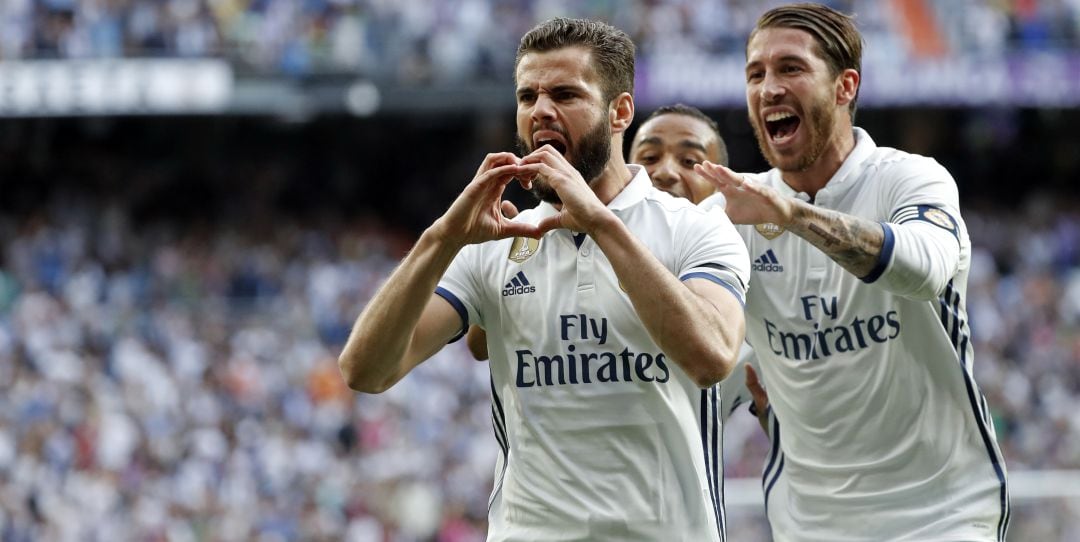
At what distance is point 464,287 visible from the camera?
4.16m

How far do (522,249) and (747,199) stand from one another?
63cm

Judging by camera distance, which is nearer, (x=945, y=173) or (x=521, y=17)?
(x=945, y=173)

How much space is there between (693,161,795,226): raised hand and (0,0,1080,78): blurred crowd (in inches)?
660

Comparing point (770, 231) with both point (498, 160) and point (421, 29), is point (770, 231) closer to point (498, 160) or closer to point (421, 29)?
point (498, 160)

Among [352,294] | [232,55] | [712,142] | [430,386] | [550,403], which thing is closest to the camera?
[550,403]

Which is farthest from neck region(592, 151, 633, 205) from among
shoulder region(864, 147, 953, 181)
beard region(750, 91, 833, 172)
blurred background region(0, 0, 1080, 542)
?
blurred background region(0, 0, 1080, 542)

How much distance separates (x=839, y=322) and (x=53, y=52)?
58.6 feet

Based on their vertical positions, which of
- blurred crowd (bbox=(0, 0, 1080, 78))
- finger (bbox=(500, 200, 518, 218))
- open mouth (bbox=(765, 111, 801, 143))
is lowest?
finger (bbox=(500, 200, 518, 218))

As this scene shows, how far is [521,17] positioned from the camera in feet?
71.2

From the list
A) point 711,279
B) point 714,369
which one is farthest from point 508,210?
point 714,369

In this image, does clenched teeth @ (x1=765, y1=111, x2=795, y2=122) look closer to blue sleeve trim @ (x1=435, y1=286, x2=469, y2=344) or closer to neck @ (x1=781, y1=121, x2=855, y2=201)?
neck @ (x1=781, y1=121, x2=855, y2=201)

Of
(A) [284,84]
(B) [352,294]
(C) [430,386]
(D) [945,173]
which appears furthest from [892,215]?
(A) [284,84]

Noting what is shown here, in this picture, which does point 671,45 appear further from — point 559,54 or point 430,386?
point 559,54

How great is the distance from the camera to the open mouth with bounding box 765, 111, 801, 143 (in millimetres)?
4711
